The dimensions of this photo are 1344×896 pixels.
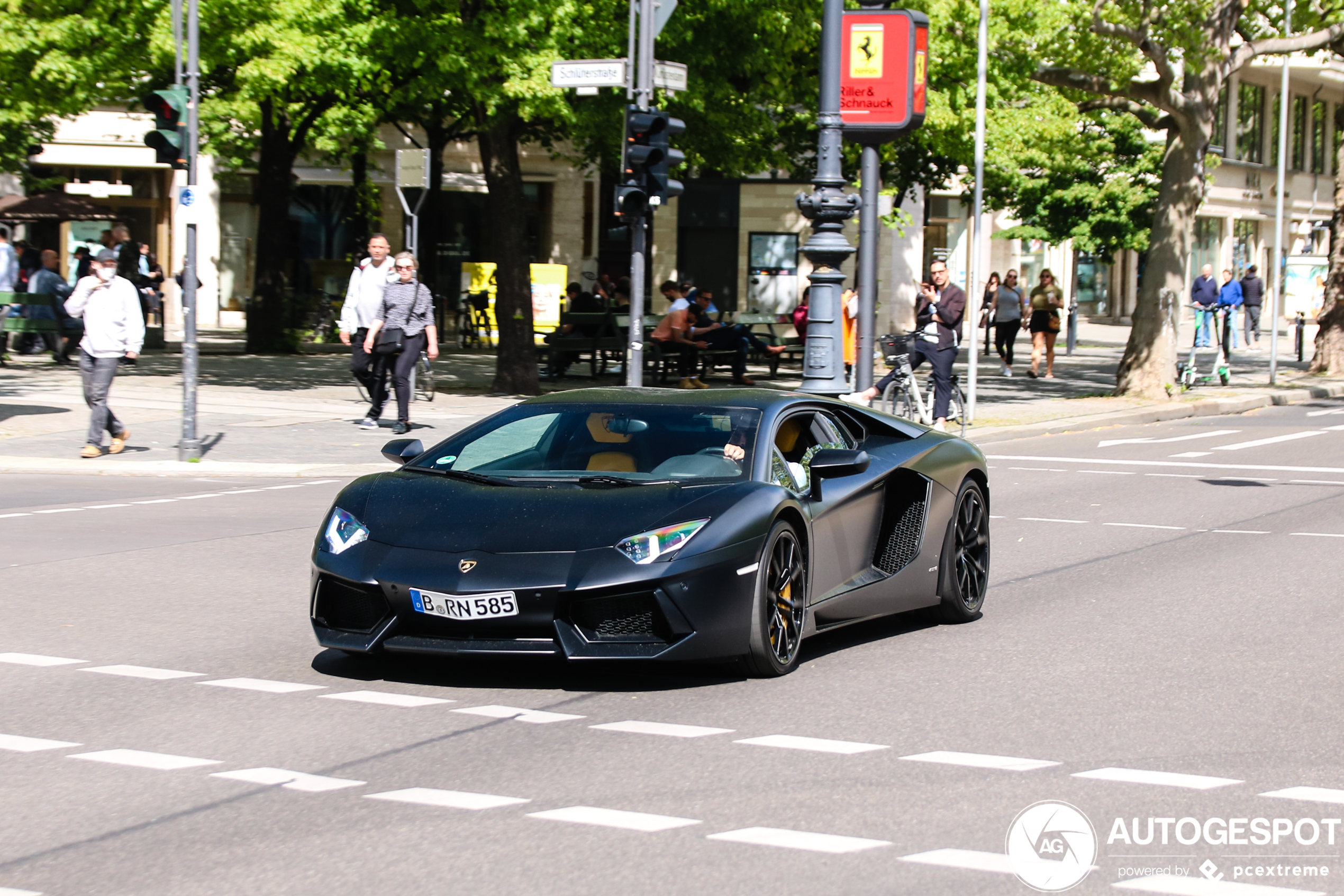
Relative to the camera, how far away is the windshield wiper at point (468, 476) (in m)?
7.55

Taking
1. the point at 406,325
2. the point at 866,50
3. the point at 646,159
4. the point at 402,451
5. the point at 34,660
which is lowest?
the point at 34,660

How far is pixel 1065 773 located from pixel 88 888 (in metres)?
3.08

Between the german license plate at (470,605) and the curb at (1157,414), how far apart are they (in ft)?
44.9

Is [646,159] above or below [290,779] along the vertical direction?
above

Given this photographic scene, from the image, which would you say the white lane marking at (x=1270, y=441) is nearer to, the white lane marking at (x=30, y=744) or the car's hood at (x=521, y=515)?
the car's hood at (x=521, y=515)

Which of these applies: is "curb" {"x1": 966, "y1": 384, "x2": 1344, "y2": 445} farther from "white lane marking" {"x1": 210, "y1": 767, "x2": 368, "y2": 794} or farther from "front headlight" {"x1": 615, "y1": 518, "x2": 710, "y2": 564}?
"white lane marking" {"x1": 210, "y1": 767, "x2": 368, "y2": 794}

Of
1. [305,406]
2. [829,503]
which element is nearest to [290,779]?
[829,503]

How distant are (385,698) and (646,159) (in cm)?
1171

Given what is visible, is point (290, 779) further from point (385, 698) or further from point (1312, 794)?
point (1312, 794)

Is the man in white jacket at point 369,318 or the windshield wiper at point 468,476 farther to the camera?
the man in white jacket at point 369,318

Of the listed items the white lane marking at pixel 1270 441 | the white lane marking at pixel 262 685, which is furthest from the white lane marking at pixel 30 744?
the white lane marking at pixel 1270 441

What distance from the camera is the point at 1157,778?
5.79m

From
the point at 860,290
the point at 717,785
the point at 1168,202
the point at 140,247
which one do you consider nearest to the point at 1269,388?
the point at 1168,202

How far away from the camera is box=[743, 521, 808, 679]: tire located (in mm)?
7145
